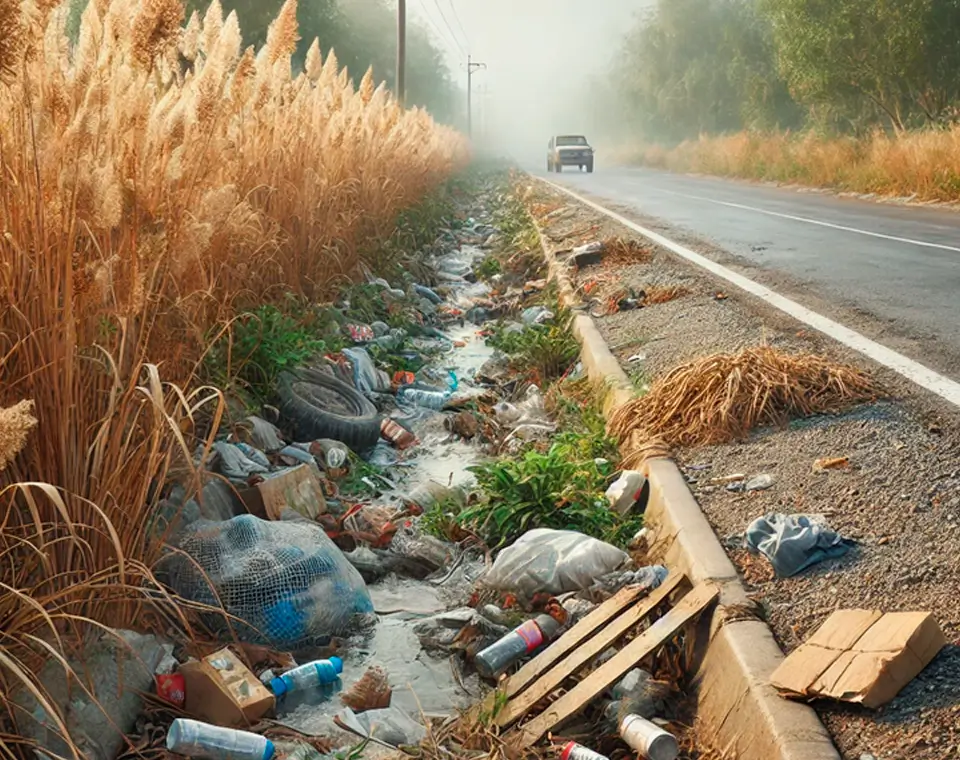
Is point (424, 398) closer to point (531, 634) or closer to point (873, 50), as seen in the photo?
point (531, 634)

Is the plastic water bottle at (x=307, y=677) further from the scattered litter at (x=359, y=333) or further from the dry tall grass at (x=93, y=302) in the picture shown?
the scattered litter at (x=359, y=333)

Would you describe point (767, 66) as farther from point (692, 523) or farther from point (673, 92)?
point (692, 523)

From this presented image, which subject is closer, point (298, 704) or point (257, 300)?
point (298, 704)

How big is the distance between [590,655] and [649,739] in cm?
44

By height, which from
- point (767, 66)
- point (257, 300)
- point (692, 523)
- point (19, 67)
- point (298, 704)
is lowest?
point (298, 704)

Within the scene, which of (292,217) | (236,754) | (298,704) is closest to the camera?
(236,754)

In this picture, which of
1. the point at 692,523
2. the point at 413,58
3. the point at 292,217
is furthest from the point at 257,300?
the point at 413,58

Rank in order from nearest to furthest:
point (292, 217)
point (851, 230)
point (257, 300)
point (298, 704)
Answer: point (298, 704) → point (257, 300) → point (292, 217) → point (851, 230)

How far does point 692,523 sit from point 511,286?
7.64 metres

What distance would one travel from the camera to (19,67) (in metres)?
2.89

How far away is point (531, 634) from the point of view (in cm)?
351

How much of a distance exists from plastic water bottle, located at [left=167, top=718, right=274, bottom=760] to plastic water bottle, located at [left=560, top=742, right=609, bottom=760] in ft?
2.49

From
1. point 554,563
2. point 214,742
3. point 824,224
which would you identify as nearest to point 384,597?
point 554,563

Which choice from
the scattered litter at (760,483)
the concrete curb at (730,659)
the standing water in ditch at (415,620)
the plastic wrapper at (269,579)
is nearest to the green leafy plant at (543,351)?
the standing water in ditch at (415,620)
